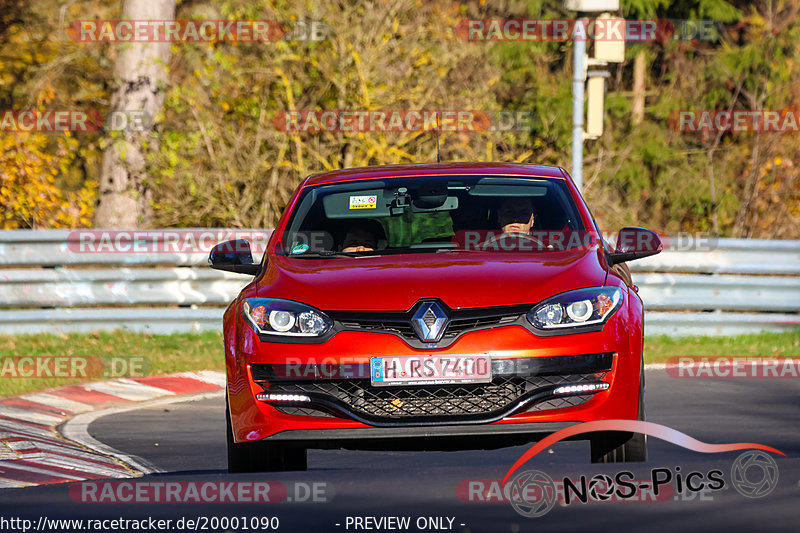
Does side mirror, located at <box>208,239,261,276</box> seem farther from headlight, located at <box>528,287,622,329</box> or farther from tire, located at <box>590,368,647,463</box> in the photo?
tire, located at <box>590,368,647,463</box>

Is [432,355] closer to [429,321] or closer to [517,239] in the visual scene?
[429,321]

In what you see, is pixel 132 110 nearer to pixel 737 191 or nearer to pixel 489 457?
pixel 489 457

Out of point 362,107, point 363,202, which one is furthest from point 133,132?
point 363,202

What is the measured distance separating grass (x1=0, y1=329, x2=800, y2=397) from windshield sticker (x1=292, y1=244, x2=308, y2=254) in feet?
16.3

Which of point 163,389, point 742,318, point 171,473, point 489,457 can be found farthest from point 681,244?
point 171,473

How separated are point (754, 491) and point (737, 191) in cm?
2546

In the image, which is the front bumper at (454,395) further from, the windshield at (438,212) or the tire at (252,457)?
the windshield at (438,212)

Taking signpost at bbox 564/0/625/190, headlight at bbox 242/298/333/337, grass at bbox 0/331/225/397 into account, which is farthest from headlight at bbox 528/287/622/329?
signpost at bbox 564/0/625/190

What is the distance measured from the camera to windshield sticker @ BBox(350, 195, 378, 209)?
7.76 metres

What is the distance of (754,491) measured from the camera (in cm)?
516

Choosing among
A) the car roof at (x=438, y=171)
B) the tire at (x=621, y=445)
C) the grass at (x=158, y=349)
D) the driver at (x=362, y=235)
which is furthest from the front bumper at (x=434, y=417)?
the grass at (x=158, y=349)

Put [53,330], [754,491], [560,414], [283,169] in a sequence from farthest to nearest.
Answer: [283,169], [53,330], [560,414], [754,491]

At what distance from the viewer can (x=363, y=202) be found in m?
7.79

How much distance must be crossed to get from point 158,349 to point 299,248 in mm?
6421
